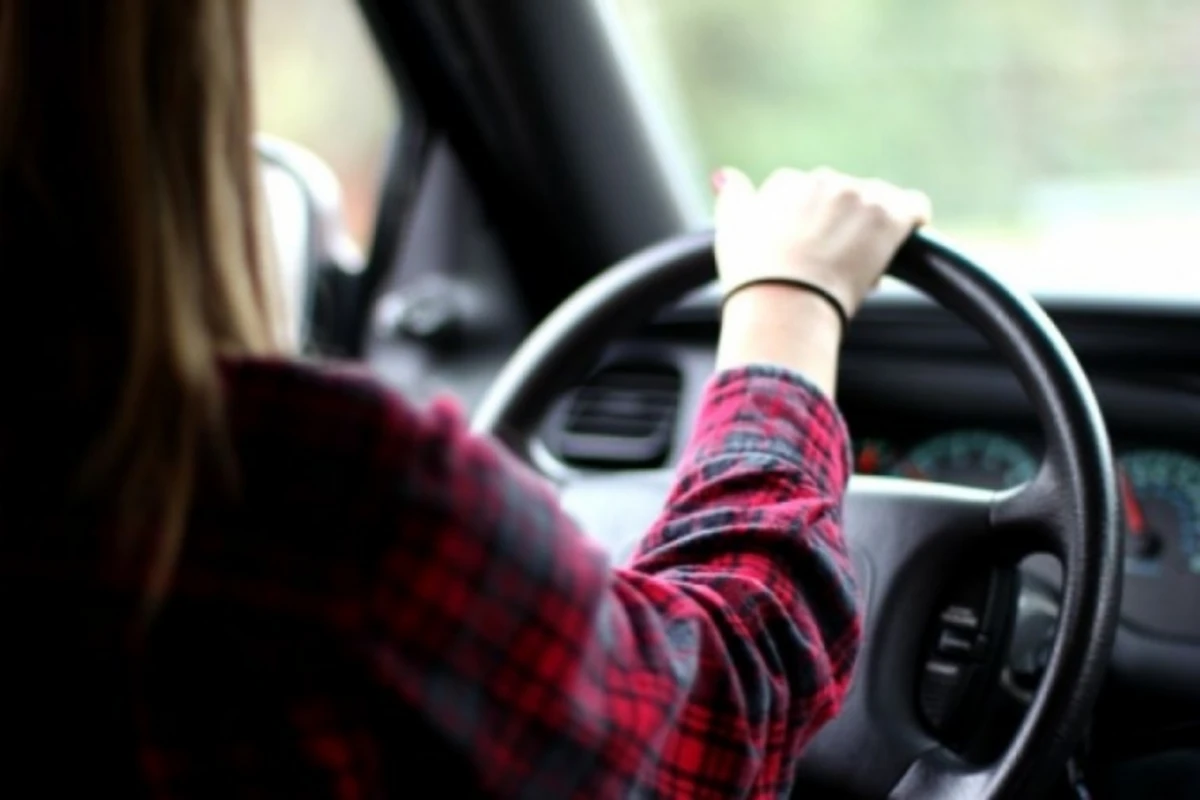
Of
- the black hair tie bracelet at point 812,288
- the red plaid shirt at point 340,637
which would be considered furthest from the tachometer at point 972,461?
the red plaid shirt at point 340,637

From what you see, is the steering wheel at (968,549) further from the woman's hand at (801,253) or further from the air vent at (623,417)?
the air vent at (623,417)

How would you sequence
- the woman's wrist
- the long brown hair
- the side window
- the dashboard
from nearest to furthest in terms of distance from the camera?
the long brown hair, the woman's wrist, the dashboard, the side window

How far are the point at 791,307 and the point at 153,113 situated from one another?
447 mm

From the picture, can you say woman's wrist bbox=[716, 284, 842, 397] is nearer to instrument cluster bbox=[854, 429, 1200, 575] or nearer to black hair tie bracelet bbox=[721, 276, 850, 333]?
black hair tie bracelet bbox=[721, 276, 850, 333]

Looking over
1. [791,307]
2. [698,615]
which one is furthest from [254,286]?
[791,307]

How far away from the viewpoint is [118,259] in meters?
0.66

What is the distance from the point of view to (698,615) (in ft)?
2.81

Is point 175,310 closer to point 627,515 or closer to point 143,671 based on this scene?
point 143,671

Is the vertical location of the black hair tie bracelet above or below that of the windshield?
below

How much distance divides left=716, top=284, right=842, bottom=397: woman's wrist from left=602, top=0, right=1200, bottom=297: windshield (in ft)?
2.30

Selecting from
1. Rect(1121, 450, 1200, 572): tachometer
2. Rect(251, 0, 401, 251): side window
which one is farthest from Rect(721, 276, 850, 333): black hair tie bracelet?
Rect(251, 0, 401, 251): side window

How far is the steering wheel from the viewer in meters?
A: 1.06

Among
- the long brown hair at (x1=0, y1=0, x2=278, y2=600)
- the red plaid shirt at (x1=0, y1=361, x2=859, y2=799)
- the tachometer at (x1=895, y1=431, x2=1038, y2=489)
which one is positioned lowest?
the red plaid shirt at (x1=0, y1=361, x2=859, y2=799)

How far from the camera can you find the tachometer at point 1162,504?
144cm
